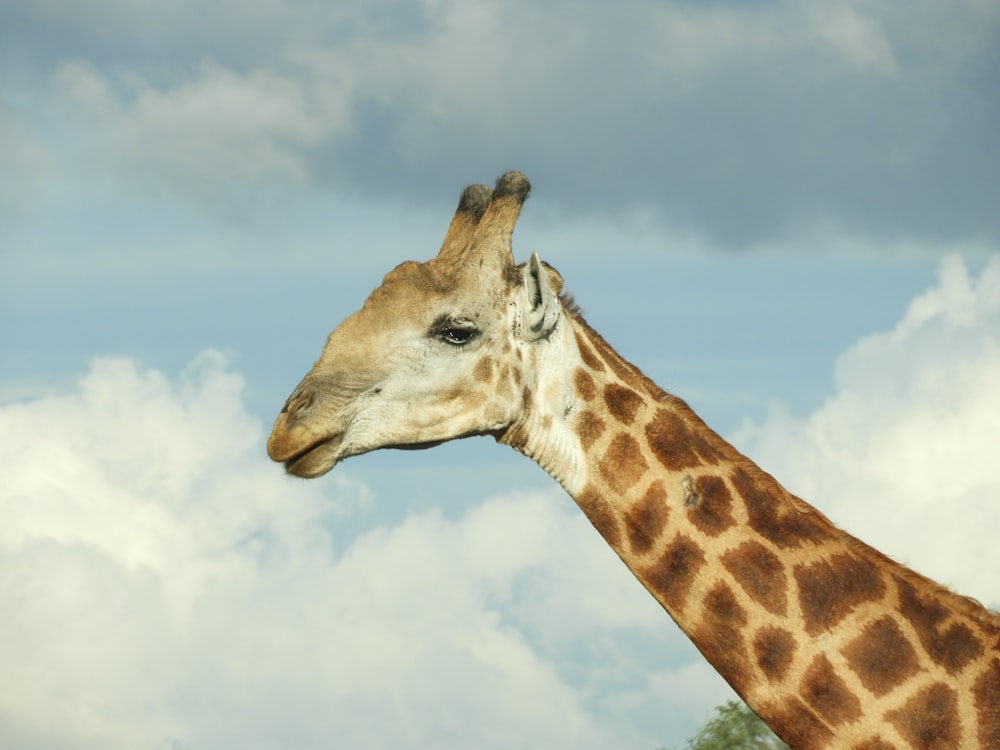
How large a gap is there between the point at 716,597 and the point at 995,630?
2255 mm

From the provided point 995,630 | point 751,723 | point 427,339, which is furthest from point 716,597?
point 751,723

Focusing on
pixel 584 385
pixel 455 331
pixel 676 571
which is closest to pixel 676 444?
pixel 584 385

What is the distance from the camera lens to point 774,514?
11.1 m

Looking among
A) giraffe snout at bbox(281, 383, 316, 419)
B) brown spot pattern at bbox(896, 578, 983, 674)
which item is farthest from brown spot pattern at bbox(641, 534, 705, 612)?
giraffe snout at bbox(281, 383, 316, 419)

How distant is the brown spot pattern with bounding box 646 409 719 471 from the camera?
37.1 feet

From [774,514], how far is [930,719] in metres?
1.99

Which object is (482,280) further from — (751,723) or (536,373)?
(751,723)

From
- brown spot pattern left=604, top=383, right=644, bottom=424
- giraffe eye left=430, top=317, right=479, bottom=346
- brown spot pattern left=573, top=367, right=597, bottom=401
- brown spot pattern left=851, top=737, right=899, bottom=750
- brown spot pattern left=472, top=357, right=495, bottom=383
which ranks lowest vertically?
brown spot pattern left=851, top=737, right=899, bottom=750

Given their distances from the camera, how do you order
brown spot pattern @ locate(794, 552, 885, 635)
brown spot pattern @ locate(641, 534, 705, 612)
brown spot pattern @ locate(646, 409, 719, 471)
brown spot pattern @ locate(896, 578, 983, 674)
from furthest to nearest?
brown spot pattern @ locate(646, 409, 719, 471) < brown spot pattern @ locate(641, 534, 705, 612) < brown spot pattern @ locate(794, 552, 885, 635) < brown spot pattern @ locate(896, 578, 983, 674)

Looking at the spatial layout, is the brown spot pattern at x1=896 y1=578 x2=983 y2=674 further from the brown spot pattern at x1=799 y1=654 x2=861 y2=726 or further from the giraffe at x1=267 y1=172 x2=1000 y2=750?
the brown spot pattern at x1=799 y1=654 x2=861 y2=726

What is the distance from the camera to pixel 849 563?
10.9 m

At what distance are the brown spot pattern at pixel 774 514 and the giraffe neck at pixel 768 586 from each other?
0.04ft

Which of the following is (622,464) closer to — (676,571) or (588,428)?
(588,428)

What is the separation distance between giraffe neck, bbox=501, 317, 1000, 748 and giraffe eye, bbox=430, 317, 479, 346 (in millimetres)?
793
